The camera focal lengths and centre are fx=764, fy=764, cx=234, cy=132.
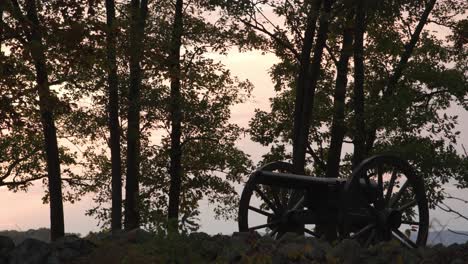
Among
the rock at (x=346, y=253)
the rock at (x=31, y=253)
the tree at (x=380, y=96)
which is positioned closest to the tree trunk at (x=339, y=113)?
the tree at (x=380, y=96)

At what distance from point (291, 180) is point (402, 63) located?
1384cm

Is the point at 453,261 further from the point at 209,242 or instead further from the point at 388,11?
the point at 388,11

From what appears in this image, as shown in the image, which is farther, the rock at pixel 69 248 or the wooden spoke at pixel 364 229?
the wooden spoke at pixel 364 229

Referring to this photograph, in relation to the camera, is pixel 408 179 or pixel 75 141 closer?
pixel 408 179

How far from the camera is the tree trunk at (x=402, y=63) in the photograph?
25219 mm

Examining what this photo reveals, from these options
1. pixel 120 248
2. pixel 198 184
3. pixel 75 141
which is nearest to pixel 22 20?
pixel 120 248

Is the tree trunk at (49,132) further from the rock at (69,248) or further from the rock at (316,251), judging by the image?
the rock at (316,251)

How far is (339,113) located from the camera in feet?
81.5

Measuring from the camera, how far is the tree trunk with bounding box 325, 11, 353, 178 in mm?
24000

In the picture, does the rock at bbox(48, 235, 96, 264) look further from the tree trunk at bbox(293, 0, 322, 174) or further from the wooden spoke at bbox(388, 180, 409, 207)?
the tree trunk at bbox(293, 0, 322, 174)

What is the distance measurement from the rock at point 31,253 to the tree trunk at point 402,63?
1555 centimetres

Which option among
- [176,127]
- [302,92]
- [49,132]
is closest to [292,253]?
[302,92]

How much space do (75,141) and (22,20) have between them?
1663 cm

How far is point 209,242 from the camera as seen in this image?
1033 centimetres
